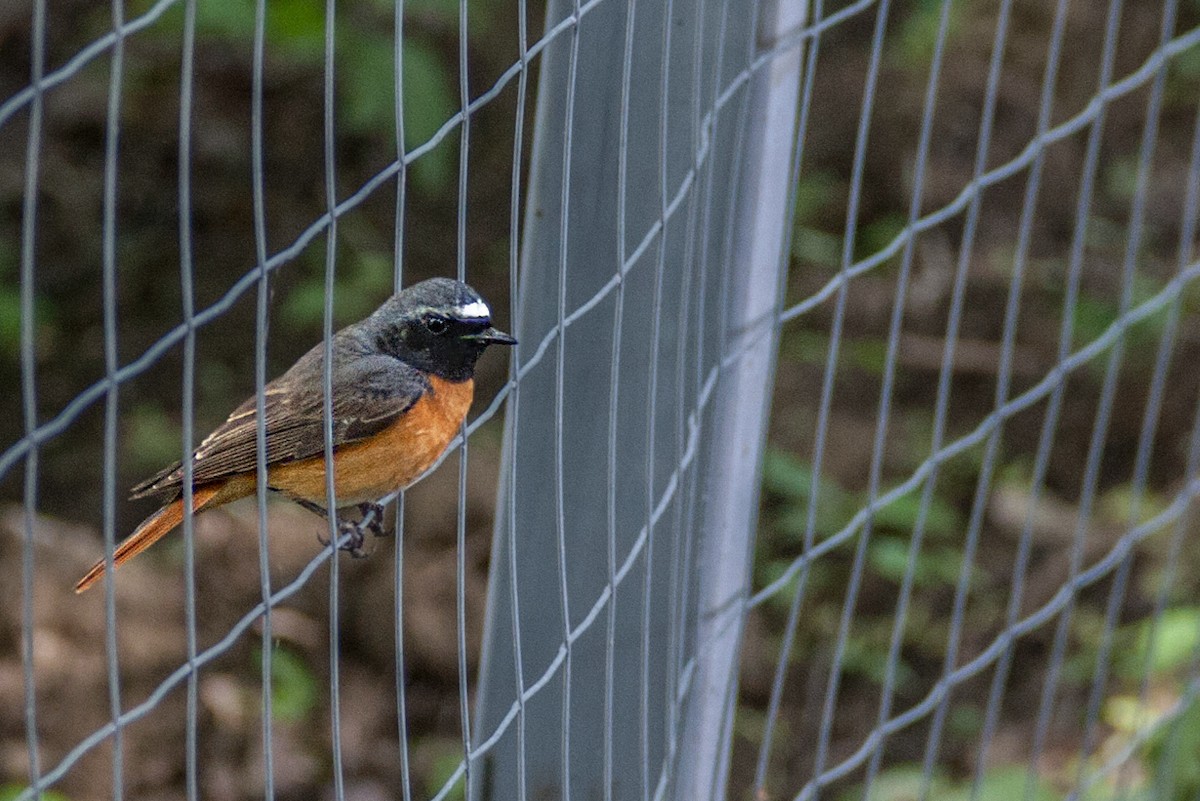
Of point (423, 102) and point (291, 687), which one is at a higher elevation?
point (423, 102)

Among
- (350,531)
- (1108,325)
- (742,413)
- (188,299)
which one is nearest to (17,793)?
(350,531)

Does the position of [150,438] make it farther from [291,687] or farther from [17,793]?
[17,793]

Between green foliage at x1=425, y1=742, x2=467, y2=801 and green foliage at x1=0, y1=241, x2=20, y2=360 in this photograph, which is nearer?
green foliage at x1=425, y1=742, x2=467, y2=801

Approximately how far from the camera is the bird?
330 centimetres

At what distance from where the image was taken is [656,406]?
2.95 metres

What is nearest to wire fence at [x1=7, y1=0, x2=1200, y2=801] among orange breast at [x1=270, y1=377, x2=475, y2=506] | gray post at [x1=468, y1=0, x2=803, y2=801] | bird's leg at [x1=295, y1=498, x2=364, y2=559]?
gray post at [x1=468, y1=0, x2=803, y2=801]

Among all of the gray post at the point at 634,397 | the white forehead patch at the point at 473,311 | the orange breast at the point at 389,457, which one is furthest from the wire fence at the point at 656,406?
the white forehead patch at the point at 473,311

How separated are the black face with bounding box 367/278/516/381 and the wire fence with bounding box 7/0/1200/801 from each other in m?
0.35

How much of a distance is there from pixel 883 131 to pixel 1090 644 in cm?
271

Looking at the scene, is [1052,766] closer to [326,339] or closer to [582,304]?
[582,304]

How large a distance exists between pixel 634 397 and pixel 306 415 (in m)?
0.78

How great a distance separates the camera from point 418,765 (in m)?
5.25

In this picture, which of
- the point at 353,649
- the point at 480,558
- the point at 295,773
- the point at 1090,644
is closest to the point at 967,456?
the point at 1090,644

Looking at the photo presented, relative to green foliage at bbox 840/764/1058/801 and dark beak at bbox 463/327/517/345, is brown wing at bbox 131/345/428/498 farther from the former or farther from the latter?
green foliage at bbox 840/764/1058/801
